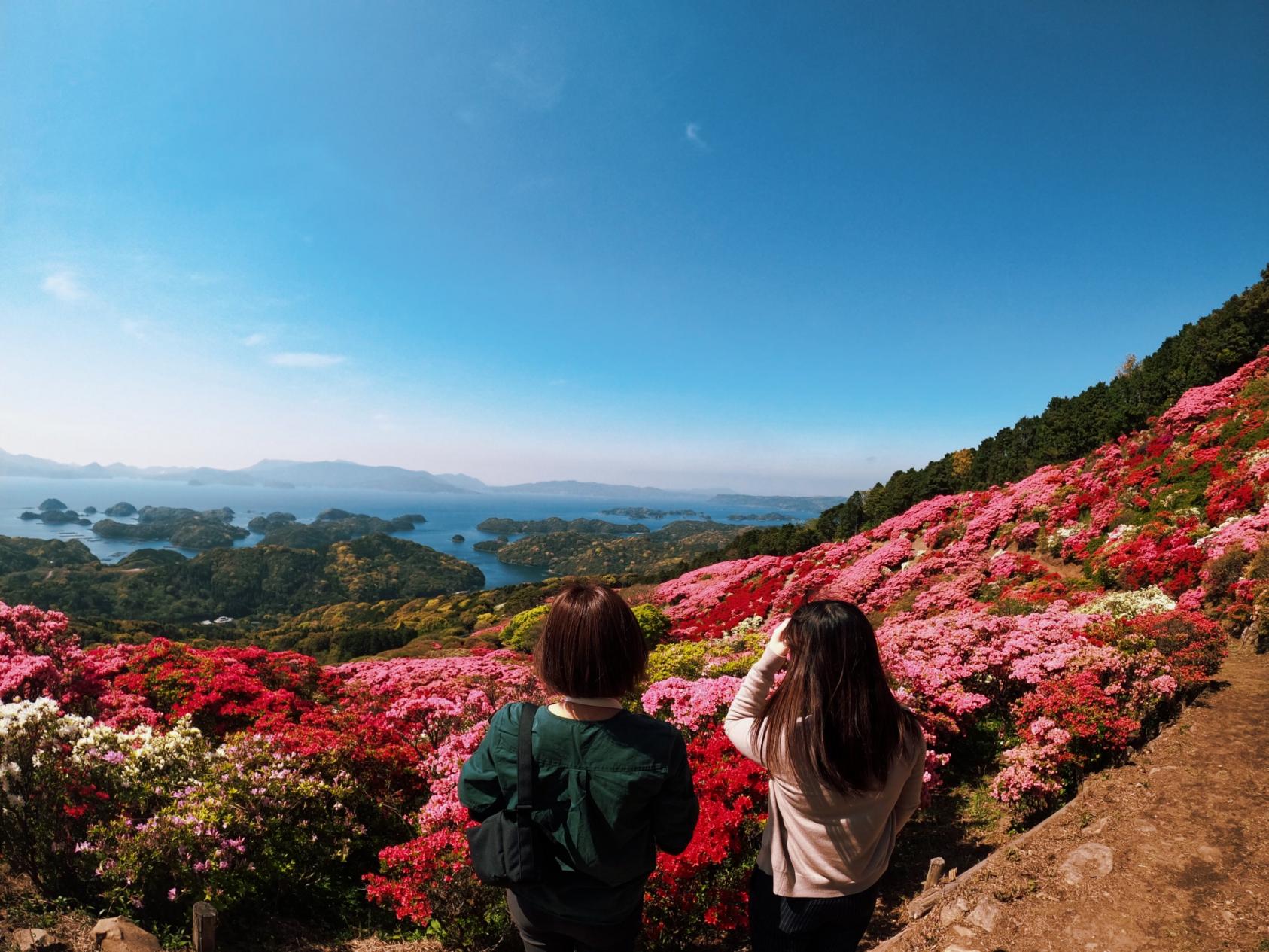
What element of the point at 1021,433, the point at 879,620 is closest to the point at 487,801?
the point at 879,620

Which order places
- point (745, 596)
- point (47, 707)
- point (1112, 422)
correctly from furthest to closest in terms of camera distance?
point (1112, 422), point (745, 596), point (47, 707)

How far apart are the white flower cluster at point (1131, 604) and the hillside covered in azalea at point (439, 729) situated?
6 cm

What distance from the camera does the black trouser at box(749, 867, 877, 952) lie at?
2.15 meters

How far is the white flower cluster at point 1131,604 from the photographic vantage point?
8.89 m

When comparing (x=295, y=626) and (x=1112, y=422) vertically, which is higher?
(x=1112, y=422)

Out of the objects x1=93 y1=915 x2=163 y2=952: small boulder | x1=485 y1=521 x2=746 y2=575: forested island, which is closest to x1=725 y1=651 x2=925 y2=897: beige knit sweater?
x1=93 y1=915 x2=163 y2=952: small boulder

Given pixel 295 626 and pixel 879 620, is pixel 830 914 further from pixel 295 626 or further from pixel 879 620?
pixel 295 626

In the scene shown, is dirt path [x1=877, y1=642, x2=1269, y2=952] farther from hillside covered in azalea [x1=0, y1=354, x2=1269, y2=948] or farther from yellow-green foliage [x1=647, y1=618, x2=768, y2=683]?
yellow-green foliage [x1=647, y1=618, x2=768, y2=683]

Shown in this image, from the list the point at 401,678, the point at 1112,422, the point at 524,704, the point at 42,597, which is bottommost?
the point at 42,597

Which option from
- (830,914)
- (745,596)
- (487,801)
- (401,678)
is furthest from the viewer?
(745,596)

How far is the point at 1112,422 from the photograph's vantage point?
23.3m

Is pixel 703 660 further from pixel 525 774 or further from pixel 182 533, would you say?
pixel 182 533

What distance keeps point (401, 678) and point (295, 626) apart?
60.0 metres

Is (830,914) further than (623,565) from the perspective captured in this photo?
No
